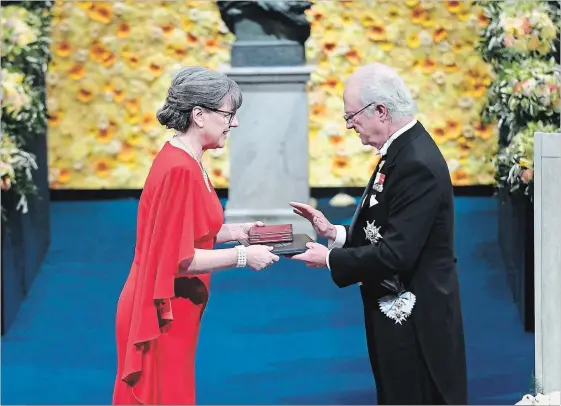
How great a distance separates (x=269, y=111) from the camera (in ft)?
25.3

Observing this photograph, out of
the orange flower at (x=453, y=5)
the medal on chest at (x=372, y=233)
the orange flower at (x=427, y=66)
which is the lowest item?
the medal on chest at (x=372, y=233)

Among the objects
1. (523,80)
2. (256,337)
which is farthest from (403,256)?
(523,80)

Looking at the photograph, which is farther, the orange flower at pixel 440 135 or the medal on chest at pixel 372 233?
the orange flower at pixel 440 135

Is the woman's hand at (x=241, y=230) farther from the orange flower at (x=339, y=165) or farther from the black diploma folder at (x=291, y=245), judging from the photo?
the orange flower at (x=339, y=165)

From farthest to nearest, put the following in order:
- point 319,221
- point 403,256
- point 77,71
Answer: point 77,71 → point 319,221 → point 403,256

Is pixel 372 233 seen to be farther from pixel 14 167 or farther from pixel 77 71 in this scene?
pixel 77 71

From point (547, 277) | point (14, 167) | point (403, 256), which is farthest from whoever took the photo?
point (14, 167)

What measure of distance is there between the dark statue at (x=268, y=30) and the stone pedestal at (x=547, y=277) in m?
3.67

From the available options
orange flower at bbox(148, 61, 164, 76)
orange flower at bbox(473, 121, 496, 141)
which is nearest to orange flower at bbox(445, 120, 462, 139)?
orange flower at bbox(473, 121, 496, 141)

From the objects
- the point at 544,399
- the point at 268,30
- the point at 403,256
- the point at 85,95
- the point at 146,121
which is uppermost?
the point at 268,30

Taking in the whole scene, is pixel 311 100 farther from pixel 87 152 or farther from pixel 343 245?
pixel 343 245

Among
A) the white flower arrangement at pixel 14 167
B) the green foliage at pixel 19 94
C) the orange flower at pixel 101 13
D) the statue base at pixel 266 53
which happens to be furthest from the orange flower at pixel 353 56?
the white flower arrangement at pixel 14 167

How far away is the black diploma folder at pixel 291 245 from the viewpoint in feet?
10.5

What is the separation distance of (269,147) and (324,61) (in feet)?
6.07
